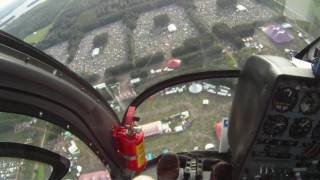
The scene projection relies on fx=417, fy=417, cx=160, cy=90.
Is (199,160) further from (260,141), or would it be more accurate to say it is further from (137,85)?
(137,85)

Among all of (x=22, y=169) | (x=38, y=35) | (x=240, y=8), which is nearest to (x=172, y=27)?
(x=240, y=8)

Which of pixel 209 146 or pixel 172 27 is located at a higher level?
pixel 172 27

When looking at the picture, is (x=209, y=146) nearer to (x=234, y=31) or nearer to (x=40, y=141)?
(x=40, y=141)

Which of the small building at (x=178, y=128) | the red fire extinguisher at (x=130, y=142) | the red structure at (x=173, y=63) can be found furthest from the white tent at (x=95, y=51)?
the red fire extinguisher at (x=130, y=142)

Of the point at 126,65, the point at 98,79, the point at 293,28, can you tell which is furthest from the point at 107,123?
the point at 293,28

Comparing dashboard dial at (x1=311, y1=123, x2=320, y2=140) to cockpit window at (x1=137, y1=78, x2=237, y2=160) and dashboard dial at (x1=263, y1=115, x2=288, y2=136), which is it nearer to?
dashboard dial at (x1=263, y1=115, x2=288, y2=136)

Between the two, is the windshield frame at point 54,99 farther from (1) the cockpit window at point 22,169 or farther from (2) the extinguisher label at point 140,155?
(1) the cockpit window at point 22,169

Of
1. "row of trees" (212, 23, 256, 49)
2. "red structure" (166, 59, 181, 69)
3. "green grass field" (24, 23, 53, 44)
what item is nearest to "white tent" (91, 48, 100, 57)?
"green grass field" (24, 23, 53, 44)
